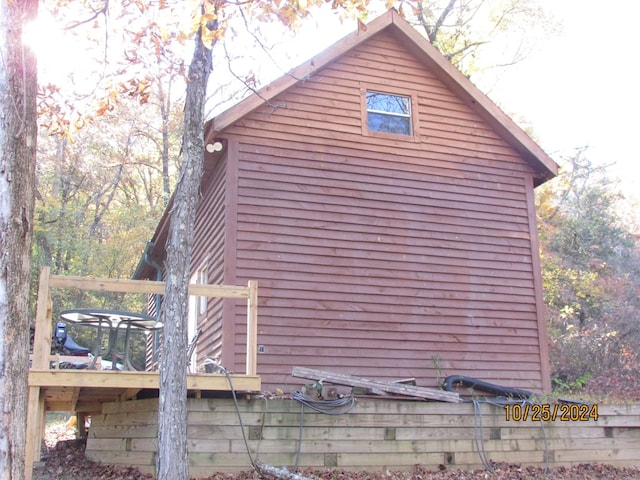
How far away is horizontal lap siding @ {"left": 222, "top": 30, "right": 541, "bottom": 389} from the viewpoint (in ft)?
30.0

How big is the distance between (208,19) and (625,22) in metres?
27.8

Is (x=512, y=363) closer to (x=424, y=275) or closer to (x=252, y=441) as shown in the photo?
(x=424, y=275)

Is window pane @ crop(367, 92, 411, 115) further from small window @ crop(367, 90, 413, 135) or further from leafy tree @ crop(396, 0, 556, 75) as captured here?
leafy tree @ crop(396, 0, 556, 75)

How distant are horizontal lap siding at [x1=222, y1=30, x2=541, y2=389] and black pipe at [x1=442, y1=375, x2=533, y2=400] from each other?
0.23m

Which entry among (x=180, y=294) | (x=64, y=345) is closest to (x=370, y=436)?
(x=180, y=294)

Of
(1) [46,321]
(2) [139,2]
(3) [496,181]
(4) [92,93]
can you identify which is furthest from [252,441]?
(3) [496,181]

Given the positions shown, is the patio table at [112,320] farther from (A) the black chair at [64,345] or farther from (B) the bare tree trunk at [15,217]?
(A) the black chair at [64,345]

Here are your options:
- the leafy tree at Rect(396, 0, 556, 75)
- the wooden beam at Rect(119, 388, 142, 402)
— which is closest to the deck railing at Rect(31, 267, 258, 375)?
the wooden beam at Rect(119, 388, 142, 402)

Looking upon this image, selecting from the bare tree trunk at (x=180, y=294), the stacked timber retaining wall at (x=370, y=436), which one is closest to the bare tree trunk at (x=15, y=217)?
the bare tree trunk at (x=180, y=294)

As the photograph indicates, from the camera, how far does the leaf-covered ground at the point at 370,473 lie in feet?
22.4

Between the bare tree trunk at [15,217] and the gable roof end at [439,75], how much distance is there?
209 inches

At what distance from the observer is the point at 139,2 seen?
22.4 feet
